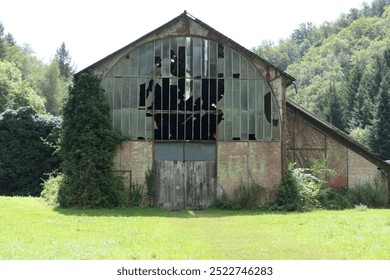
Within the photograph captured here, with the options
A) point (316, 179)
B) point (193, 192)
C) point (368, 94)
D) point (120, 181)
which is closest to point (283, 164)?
point (316, 179)

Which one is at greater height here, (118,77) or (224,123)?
(118,77)

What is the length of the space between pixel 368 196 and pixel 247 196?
24.2 feet

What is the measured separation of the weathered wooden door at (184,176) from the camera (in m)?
29.9

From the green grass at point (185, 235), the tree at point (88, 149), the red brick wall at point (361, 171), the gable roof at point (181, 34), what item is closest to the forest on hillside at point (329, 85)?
the tree at point (88, 149)

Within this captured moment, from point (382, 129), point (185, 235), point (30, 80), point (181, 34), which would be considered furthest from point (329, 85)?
point (185, 235)

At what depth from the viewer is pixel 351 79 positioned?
92.8 metres

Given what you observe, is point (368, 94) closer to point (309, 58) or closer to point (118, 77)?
point (118, 77)

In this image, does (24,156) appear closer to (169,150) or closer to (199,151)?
(169,150)

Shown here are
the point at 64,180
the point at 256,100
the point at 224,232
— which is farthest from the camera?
the point at 256,100

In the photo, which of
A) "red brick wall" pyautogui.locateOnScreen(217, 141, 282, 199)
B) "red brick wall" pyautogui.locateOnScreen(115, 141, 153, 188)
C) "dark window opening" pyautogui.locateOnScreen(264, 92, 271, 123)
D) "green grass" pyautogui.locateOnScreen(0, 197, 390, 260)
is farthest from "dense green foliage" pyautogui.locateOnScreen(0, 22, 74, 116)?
"dark window opening" pyautogui.locateOnScreen(264, 92, 271, 123)

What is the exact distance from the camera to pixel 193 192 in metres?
30.0
